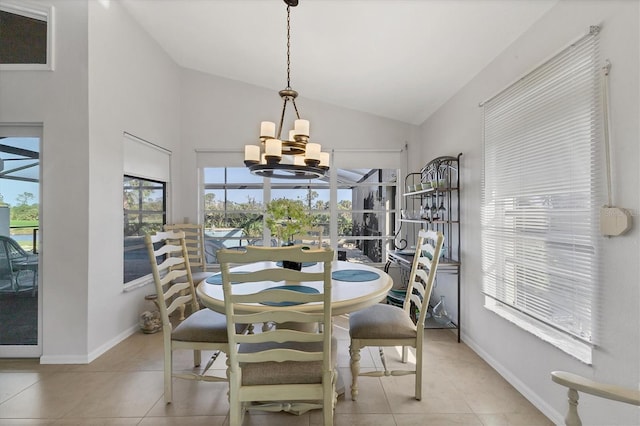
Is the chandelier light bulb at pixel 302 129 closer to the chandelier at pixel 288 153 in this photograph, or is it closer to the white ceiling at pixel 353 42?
the chandelier at pixel 288 153

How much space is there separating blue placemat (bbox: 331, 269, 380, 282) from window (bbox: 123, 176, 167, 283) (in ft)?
7.80

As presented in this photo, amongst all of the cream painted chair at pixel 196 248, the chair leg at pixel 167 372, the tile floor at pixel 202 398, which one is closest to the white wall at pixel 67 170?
the tile floor at pixel 202 398

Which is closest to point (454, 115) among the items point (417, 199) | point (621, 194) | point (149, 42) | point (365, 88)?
point (365, 88)

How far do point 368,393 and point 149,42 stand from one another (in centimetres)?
425

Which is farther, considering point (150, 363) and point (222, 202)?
point (222, 202)

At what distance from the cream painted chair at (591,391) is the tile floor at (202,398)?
1.06 m

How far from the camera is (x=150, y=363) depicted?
262cm

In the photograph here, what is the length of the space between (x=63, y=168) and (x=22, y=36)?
123 cm

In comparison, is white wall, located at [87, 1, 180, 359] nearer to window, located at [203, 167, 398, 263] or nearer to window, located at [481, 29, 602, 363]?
window, located at [203, 167, 398, 263]

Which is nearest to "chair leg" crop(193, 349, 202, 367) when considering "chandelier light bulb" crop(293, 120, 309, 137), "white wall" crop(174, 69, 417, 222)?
"chandelier light bulb" crop(293, 120, 309, 137)

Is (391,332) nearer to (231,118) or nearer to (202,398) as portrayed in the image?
(202,398)

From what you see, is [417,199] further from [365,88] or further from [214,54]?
[214,54]

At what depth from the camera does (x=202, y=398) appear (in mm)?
2111

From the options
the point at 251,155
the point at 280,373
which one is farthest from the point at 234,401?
the point at 251,155
